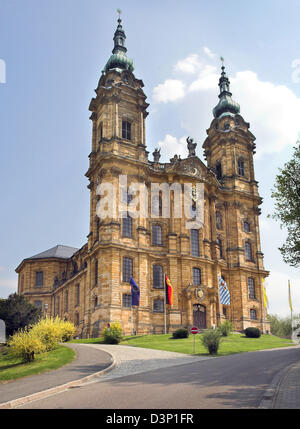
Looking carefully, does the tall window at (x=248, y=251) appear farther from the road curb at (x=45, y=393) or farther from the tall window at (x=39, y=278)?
the road curb at (x=45, y=393)

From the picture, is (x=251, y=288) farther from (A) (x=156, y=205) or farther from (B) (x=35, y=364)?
(B) (x=35, y=364)

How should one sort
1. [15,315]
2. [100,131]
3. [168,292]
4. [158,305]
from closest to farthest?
1. [15,315]
2. [168,292]
3. [158,305]
4. [100,131]

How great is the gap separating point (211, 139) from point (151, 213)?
2160 centimetres

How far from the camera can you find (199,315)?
51250 millimetres

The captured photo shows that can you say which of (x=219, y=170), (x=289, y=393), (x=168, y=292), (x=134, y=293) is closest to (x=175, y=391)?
(x=289, y=393)

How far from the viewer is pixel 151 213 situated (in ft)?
174

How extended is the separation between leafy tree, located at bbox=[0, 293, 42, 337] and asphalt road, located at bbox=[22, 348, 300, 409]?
22.8 metres

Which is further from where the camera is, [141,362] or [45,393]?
[141,362]

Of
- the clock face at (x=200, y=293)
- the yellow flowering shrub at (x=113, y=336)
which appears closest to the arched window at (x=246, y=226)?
the clock face at (x=200, y=293)

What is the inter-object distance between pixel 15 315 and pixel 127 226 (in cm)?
1639

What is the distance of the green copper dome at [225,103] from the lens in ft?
227

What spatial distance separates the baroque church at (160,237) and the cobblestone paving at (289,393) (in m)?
29.7

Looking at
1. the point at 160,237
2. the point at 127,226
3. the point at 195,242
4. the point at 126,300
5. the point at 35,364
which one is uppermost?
the point at 127,226
